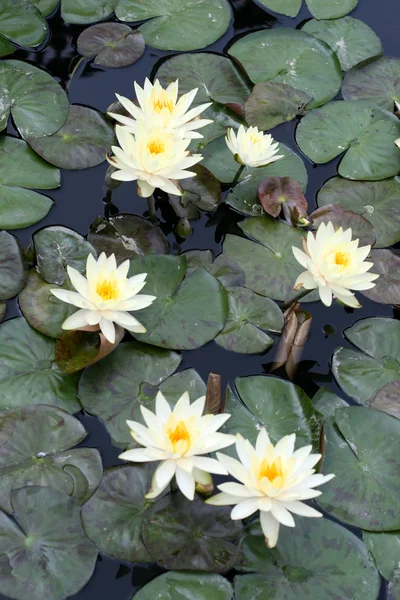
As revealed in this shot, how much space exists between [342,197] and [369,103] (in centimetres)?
76

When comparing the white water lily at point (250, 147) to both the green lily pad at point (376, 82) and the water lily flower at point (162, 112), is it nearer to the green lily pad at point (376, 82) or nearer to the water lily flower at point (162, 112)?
the water lily flower at point (162, 112)

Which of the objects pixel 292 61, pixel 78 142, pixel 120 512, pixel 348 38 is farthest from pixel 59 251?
pixel 348 38

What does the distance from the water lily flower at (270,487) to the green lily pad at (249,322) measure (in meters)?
0.74

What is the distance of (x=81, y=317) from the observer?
2697mm

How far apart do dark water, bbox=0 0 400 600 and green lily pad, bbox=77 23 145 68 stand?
52 mm

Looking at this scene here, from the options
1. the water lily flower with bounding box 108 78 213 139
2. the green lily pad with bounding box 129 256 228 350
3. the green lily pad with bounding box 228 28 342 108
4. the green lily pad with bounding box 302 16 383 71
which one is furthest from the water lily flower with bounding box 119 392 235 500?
the green lily pad with bounding box 302 16 383 71

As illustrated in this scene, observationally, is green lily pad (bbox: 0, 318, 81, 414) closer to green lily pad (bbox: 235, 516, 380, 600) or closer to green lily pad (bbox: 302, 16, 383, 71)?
green lily pad (bbox: 235, 516, 380, 600)

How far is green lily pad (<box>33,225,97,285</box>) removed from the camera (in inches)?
120

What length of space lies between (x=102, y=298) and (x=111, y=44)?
207cm

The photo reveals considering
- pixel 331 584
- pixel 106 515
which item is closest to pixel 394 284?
pixel 331 584

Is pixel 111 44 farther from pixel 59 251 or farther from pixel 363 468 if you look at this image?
pixel 363 468

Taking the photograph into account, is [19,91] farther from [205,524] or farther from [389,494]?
[389,494]

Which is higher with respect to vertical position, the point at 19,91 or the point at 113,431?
the point at 19,91

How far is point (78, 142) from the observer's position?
11.7 ft
